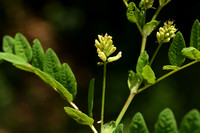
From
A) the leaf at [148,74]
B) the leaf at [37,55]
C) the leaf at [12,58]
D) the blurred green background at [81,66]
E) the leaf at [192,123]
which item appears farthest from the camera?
the blurred green background at [81,66]

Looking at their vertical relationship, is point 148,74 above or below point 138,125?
above

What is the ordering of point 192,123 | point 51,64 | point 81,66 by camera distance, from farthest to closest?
point 81,66 → point 51,64 → point 192,123

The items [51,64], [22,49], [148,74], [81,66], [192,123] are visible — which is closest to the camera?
[192,123]

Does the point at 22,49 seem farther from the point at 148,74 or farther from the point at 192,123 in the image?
the point at 192,123

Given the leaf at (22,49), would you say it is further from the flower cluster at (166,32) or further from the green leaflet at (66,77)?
the flower cluster at (166,32)

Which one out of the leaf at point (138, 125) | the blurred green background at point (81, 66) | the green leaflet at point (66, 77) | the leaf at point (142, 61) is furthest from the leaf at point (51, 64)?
the blurred green background at point (81, 66)

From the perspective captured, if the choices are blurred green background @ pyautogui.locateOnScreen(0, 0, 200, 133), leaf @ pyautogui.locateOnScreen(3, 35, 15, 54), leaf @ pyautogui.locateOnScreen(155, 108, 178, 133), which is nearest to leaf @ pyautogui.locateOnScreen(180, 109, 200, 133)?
leaf @ pyautogui.locateOnScreen(155, 108, 178, 133)

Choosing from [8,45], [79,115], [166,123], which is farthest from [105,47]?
[8,45]
